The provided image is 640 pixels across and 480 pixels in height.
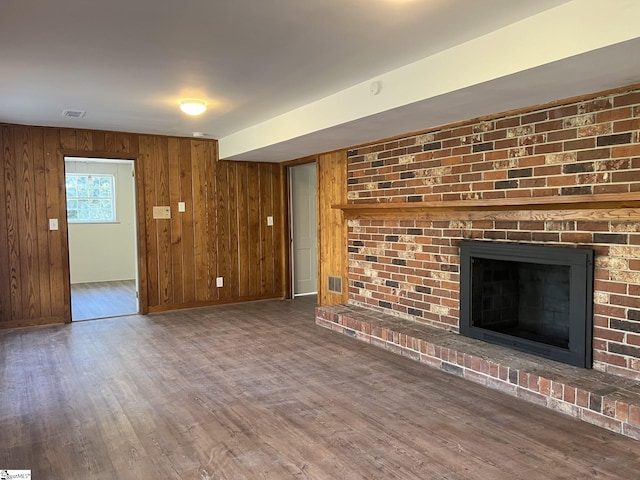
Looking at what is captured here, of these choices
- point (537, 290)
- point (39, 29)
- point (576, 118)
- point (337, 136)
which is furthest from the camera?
point (337, 136)

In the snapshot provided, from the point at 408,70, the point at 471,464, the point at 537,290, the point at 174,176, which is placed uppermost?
the point at 408,70

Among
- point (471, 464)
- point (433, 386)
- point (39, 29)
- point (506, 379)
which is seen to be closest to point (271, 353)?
point (433, 386)

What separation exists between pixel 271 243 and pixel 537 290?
399 centimetres

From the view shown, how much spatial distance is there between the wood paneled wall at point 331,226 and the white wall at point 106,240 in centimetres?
430

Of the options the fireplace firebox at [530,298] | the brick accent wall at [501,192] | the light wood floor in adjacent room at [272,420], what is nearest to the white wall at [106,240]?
the light wood floor in adjacent room at [272,420]

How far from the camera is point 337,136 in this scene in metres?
4.56

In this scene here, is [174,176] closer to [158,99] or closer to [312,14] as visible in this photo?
[158,99]

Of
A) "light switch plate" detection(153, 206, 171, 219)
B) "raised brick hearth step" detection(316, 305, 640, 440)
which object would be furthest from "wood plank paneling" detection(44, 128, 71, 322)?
"raised brick hearth step" detection(316, 305, 640, 440)

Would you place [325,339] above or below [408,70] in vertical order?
below

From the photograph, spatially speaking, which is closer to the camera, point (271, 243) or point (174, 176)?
point (174, 176)

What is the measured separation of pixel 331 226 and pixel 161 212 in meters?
2.18

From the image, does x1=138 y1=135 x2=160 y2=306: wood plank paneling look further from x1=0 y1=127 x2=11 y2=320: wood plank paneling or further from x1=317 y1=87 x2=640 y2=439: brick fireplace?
x1=317 y1=87 x2=640 y2=439: brick fireplace

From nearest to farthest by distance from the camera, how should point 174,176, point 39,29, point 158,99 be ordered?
point 39,29
point 158,99
point 174,176

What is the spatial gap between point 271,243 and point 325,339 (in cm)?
256
